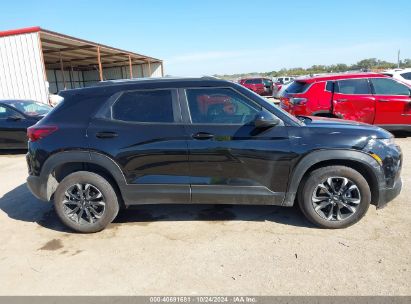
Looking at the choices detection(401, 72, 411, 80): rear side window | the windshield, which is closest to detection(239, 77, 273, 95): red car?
detection(401, 72, 411, 80): rear side window

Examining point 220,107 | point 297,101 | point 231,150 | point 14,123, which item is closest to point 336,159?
point 231,150

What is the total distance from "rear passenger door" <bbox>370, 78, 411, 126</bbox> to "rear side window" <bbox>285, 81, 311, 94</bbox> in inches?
65.3

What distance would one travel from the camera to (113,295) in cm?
273

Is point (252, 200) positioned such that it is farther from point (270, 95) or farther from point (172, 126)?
point (270, 95)

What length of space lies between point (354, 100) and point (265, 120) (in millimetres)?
5680

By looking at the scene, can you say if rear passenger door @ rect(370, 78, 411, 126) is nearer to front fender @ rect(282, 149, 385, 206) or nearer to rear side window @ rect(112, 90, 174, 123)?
front fender @ rect(282, 149, 385, 206)

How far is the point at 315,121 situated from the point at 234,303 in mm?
2395

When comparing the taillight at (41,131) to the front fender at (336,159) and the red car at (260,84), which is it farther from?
the red car at (260,84)

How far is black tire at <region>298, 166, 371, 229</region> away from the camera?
11.7 feet

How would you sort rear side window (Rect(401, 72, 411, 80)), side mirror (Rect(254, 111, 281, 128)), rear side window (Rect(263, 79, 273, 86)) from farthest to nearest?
rear side window (Rect(263, 79, 273, 86)) < rear side window (Rect(401, 72, 411, 80)) < side mirror (Rect(254, 111, 281, 128))

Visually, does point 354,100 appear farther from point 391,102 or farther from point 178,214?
point 178,214

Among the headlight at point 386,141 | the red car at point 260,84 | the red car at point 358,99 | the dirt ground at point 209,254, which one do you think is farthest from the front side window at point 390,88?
the red car at point 260,84

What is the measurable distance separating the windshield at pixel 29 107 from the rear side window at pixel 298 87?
6.67 metres

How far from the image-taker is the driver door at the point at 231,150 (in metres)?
3.55
